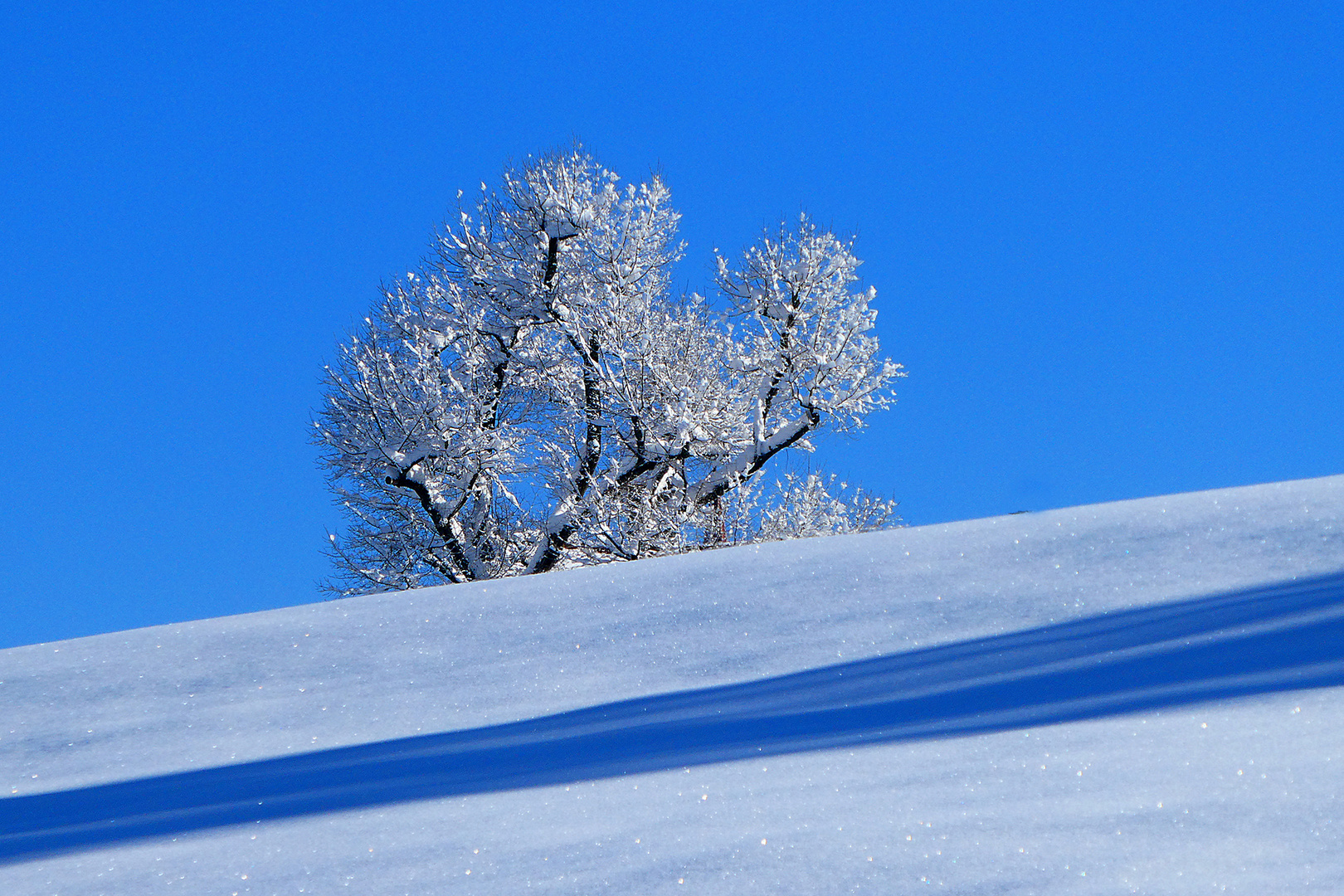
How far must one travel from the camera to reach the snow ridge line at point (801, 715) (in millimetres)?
1546

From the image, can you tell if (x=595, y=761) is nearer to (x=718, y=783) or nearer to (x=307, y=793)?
(x=718, y=783)

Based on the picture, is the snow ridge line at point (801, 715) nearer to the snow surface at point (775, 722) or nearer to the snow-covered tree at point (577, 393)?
the snow surface at point (775, 722)

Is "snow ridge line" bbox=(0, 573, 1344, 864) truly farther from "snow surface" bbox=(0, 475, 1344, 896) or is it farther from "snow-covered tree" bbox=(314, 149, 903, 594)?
"snow-covered tree" bbox=(314, 149, 903, 594)

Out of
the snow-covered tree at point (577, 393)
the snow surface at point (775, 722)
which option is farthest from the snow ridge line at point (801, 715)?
the snow-covered tree at point (577, 393)

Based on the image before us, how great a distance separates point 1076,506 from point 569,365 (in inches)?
437

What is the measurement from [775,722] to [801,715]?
5 cm

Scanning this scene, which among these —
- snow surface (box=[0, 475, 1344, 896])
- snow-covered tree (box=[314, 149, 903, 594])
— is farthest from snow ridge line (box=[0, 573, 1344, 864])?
snow-covered tree (box=[314, 149, 903, 594])

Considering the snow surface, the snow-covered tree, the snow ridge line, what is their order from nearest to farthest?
the snow surface, the snow ridge line, the snow-covered tree

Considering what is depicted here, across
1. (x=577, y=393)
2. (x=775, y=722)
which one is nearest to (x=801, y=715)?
(x=775, y=722)

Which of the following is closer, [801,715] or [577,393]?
[801,715]

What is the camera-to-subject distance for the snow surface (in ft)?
3.78

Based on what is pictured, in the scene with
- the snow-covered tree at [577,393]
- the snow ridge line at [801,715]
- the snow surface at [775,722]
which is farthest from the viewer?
the snow-covered tree at [577,393]

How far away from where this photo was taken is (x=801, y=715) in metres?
1.69

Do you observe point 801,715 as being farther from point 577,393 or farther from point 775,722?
point 577,393
